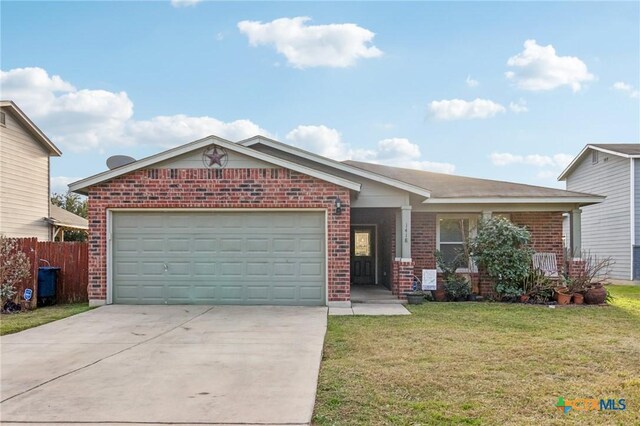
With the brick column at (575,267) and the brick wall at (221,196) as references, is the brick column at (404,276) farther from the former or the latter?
the brick column at (575,267)

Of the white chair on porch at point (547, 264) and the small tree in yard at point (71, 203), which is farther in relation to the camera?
the small tree in yard at point (71, 203)

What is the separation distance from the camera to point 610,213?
21.2 metres

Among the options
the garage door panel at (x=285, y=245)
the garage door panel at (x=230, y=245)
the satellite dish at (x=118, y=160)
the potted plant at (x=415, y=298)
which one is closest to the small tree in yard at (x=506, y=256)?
the potted plant at (x=415, y=298)

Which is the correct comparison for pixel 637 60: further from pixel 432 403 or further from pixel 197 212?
pixel 432 403

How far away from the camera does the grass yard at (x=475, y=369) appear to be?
15.0 feet

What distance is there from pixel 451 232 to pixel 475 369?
8.86 meters

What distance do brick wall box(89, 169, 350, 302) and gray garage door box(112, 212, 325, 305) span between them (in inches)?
10.8

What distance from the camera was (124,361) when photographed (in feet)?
21.3

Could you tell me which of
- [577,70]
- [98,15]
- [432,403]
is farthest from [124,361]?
[577,70]

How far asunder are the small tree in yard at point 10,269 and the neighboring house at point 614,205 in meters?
19.9

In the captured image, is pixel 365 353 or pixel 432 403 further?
pixel 365 353

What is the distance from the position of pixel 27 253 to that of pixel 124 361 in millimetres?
6900

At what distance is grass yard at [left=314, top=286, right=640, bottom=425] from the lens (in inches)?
180

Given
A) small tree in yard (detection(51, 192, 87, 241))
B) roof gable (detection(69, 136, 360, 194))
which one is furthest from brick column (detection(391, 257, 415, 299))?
small tree in yard (detection(51, 192, 87, 241))
